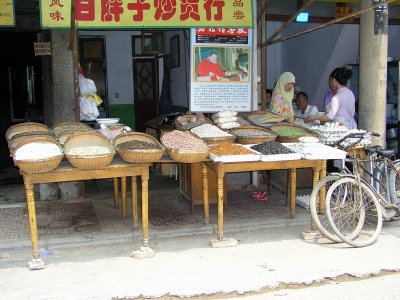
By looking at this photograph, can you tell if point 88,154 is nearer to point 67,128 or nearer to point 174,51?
point 67,128

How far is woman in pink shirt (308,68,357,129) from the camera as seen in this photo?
24.2 ft

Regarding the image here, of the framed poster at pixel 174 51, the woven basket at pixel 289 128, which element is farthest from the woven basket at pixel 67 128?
the framed poster at pixel 174 51

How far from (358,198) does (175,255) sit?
222cm

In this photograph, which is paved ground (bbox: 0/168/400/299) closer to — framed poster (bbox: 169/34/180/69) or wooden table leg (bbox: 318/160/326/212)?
wooden table leg (bbox: 318/160/326/212)

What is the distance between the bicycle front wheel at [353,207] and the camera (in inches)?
221

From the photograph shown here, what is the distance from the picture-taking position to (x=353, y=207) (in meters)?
5.84

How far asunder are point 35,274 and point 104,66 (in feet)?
28.1

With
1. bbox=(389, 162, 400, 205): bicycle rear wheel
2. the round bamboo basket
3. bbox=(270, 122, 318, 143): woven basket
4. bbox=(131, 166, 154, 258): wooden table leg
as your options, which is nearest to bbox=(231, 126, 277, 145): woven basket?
bbox=(270, 122, 318, 143): woven basket

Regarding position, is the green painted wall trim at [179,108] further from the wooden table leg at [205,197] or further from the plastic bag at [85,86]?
the wooden table leg at [205,197]

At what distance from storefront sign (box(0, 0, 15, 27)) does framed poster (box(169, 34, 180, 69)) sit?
4.65 meters

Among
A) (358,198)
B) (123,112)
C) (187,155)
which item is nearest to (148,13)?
(187,155)

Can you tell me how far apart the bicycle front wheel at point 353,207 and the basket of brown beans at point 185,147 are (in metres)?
1.49

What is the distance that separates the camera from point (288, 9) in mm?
8461

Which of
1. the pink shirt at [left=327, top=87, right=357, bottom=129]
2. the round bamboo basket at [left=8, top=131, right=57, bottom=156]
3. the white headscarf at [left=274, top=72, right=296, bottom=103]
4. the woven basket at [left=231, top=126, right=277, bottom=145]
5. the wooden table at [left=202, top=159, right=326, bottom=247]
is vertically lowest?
the wooden table at [left=202, top=159, right=326, bottom=247]
